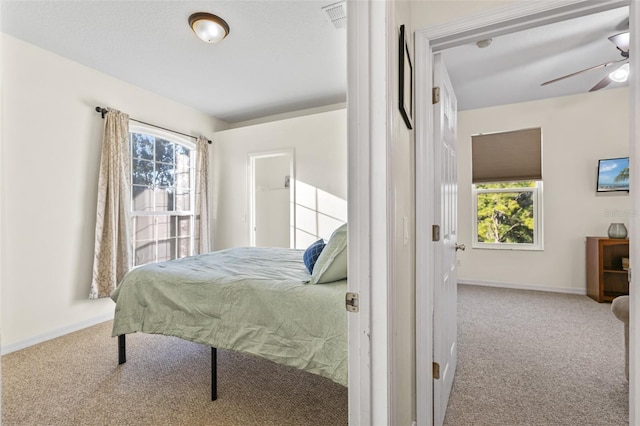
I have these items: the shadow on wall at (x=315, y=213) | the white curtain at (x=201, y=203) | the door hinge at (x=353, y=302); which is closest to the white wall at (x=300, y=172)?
the shadow on wall at (x=315, y=213)

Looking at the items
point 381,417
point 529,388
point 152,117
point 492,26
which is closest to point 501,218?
point 529,388

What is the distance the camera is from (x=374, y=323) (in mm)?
971

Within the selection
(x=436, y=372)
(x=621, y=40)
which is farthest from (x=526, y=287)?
(x=436, y=372)

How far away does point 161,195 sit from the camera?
13.2 feet

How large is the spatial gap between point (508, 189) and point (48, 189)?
5599 millimetres

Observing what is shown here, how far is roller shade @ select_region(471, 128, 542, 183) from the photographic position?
4262mm

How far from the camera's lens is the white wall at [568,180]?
12.7ft

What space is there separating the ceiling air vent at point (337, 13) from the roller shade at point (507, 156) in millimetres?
3101

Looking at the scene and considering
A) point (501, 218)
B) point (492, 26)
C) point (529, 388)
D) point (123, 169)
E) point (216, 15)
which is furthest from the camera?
point (501, 218)

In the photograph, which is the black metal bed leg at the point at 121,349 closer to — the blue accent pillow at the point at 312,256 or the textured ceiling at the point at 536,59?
the blue accent pillow at the point at 312,256

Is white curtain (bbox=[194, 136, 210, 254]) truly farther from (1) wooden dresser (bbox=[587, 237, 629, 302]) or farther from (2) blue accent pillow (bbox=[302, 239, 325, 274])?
(1) wooden dresser (bbox=[587, 237, 629, 302])

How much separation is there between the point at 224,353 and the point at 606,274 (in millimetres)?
4651

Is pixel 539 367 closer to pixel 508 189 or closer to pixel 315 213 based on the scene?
pixel 315 213

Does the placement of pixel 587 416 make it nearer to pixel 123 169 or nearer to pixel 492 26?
pixel 492 26
